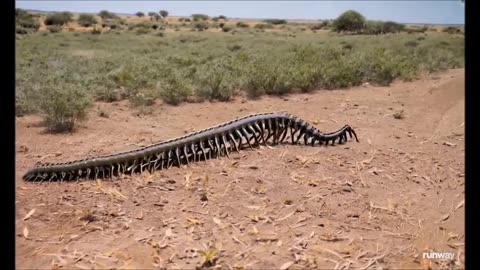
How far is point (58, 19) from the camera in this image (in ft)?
136

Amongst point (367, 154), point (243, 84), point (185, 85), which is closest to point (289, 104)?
point (243, 84)

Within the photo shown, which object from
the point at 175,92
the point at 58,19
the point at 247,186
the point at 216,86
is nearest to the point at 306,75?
the point at 216,86

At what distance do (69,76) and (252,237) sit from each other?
9598mm

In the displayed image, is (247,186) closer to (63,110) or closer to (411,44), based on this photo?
(63,110)

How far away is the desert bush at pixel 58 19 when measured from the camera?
40.8m

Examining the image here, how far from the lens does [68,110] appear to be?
7777 millimetres

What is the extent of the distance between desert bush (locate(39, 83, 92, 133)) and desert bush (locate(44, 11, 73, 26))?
120 ft

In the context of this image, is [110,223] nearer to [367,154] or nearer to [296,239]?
[296,239]

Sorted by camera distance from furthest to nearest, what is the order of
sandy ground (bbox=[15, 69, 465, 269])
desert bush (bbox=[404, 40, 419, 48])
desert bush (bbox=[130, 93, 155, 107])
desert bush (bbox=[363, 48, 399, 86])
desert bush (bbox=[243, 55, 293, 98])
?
desert bush (bbox=[404, 40, 419, 48]) < desert bush (bbox=[363, 48, 399, 86]) < desert bush (bbox=[243, 55, 293, 98]) < desert bush (bbox=[130, 93, 155, 107]) < sandy ground (bbox=[15, 69, 465, 269])

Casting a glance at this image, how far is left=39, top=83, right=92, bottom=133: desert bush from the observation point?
7.72m

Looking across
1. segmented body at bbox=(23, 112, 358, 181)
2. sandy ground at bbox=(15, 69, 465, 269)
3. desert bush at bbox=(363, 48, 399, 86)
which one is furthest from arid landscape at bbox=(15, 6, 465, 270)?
desert bush at bbox=(363, 48, 399, 86)

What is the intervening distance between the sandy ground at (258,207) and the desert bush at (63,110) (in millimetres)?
308

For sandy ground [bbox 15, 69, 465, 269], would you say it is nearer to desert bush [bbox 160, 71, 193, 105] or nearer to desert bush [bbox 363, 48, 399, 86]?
desert bush [bbox 160, 71, 193, 105]

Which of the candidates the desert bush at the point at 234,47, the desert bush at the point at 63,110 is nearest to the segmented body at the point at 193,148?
the desert bush at the point at 63,110
